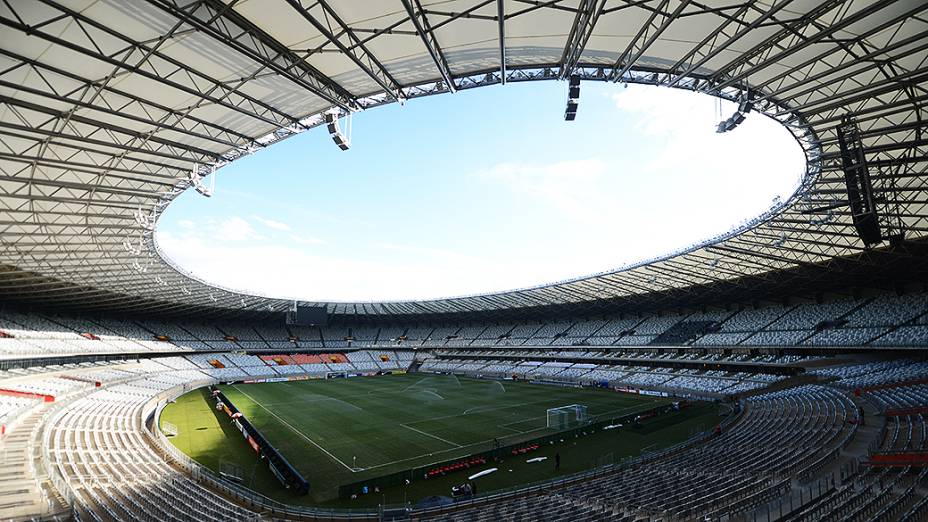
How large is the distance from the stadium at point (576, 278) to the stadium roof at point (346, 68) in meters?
0.11

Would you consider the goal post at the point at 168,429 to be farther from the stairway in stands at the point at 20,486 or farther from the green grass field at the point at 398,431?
the stairway in stands at the point at 20,486

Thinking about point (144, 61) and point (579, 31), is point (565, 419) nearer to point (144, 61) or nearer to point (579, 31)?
point (579, 31)

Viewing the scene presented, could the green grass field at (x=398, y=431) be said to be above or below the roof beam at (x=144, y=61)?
below

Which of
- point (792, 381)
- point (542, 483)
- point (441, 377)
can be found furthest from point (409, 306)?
point (542, 483)

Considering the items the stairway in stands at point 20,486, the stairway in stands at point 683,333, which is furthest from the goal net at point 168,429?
the stairway in stands at point 683,333

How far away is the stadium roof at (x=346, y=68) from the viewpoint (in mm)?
12109

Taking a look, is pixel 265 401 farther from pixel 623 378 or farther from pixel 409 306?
pixel 623 378

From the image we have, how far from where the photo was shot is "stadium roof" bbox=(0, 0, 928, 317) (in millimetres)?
12109

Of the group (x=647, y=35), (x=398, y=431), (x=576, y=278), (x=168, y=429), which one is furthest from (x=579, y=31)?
(x=576, y=278)

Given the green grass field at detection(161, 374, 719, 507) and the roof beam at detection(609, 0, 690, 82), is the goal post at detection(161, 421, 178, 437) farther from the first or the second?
the roof beam at detection(609, 0, 690, 82)

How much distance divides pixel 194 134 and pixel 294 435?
24.6 m

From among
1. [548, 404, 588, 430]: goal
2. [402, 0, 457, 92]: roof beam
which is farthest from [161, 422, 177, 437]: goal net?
[402, 0, 457, 92]: roof beam

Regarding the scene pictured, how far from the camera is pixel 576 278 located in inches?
2181

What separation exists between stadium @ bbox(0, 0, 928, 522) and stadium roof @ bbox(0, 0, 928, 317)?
110mm
